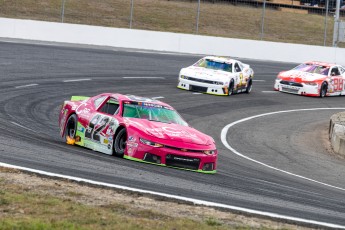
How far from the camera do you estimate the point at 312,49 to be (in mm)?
44719

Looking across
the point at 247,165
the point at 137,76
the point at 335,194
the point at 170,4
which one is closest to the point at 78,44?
the point at 137,76

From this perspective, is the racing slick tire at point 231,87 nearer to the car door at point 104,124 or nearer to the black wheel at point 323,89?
the black wheel at point 323,89

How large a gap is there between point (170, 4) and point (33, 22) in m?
13.7

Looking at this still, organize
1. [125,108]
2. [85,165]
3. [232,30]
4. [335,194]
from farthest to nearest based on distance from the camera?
1. [232,30]
2. [125,108]
3. [335,194]
4. [85,165]

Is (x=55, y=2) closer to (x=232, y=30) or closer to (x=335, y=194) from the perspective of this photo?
(x=232, y=30)

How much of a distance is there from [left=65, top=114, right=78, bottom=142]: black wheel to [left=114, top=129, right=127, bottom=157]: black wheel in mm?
1425

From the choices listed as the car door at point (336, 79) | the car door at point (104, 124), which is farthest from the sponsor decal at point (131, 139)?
the car door at point (336, 79)

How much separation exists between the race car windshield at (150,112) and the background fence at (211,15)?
104 ft

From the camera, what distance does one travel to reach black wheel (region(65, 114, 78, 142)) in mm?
16125

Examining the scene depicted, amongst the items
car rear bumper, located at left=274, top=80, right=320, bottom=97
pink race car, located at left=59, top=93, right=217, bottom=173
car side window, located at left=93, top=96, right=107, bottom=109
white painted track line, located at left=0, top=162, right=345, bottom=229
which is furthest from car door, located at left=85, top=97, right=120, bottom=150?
car rear bumper, located at left=274, top=80, right=320, bottom=97

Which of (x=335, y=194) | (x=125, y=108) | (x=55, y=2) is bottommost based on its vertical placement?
(x=335, y=194)

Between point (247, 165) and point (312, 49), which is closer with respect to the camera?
point (247, 165)

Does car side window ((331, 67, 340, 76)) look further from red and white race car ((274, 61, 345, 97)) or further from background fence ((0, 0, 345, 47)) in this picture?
background fence ((0, 0, 345, 47))

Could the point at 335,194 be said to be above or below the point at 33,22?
below
